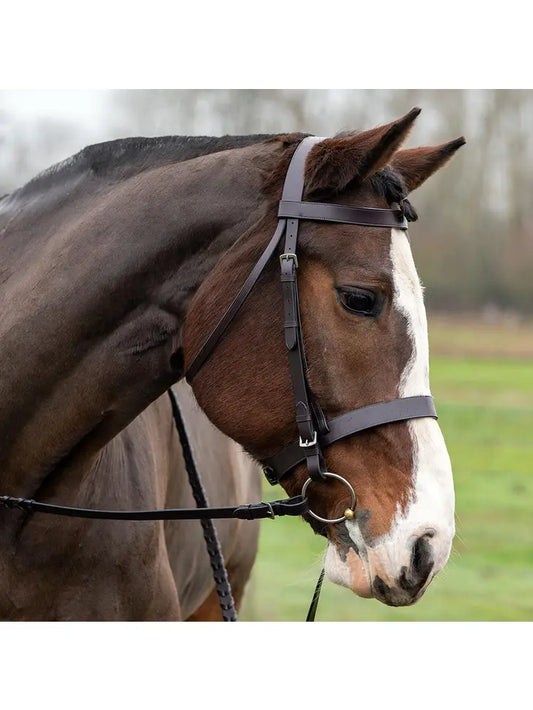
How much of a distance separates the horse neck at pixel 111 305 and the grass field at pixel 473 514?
30.4 inches

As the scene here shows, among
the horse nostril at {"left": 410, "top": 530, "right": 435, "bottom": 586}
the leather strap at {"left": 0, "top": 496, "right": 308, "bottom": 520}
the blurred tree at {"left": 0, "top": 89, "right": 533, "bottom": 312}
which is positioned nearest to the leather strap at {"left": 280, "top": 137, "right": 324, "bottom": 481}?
the leather strap at {"left": 0, "top": 496, "right": 308, "bottom": 520}

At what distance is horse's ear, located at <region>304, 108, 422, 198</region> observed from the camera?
83.9 inches

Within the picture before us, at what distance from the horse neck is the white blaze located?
48 centimetres

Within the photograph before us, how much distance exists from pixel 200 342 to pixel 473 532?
7.47 m

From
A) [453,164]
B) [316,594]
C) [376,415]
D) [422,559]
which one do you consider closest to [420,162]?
[376,415]

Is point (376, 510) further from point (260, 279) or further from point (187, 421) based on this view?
point (187, 421)

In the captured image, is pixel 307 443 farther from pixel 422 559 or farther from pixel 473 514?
pixel 473 514

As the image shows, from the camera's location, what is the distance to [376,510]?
7.07 feet

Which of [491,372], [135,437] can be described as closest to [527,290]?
[491,372]

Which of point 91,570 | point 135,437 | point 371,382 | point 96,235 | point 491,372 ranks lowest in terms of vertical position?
point 491,372

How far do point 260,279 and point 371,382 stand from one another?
1.35ft

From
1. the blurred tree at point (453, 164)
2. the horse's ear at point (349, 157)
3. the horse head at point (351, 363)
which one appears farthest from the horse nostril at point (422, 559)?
the blurred tree at point (453, 164)

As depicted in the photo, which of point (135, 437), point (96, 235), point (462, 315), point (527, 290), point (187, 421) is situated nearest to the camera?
point (96, 235)

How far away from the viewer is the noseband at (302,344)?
7.06ft
